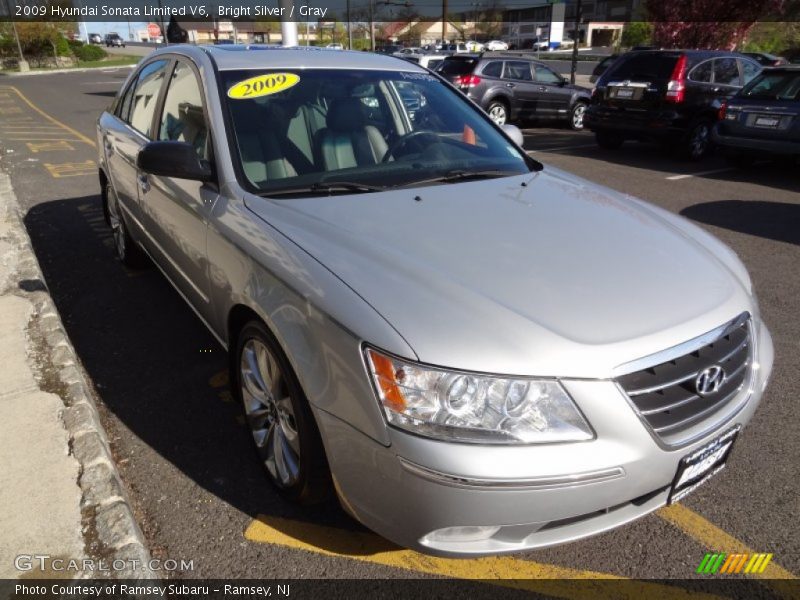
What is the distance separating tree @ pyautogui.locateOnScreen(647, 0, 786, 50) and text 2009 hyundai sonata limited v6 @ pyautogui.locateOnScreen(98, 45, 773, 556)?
A: 61.2 feet

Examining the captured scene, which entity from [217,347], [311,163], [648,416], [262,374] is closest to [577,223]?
[648,416]

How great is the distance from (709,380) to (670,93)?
894 cm

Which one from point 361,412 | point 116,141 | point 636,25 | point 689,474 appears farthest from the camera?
point 636,25

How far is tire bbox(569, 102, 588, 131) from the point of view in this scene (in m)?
14.1

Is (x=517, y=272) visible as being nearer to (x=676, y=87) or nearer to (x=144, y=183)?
(x=144, y=183)

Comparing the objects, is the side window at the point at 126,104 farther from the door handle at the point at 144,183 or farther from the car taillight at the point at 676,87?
the car taillight at the point at 676,87

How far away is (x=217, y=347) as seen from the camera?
3842mm

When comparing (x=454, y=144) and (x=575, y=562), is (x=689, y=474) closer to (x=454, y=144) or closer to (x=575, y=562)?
(x=575, y=562)

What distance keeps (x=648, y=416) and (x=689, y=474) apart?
1.07 ft

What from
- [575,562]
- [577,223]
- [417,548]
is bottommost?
[575,562]

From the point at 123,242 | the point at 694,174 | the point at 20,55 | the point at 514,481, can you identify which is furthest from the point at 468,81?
the point at 20,55

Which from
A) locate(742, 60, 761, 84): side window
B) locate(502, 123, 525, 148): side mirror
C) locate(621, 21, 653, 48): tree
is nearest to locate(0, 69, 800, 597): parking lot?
locate(502, 123, 525, 148): side mirror

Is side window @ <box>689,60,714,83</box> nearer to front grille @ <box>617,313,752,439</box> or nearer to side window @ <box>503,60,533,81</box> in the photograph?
side window @ <box>503,60,533,81</box>

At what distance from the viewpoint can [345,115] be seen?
3197mm
